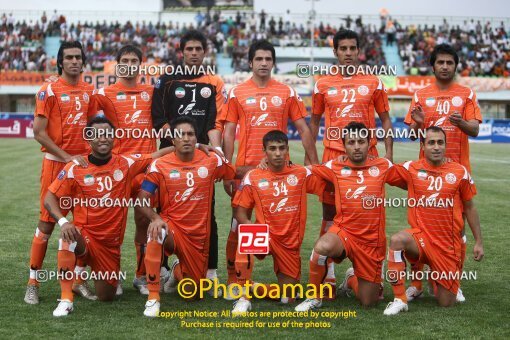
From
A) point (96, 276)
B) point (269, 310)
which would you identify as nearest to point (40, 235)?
point (96, 276)

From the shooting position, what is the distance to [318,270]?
609 cm

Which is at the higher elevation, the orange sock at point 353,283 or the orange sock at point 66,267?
the orange sock at point 66,267

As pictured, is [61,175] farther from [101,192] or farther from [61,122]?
[61,122]

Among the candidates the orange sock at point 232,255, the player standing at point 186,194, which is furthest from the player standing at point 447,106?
the player standing at point 186,194

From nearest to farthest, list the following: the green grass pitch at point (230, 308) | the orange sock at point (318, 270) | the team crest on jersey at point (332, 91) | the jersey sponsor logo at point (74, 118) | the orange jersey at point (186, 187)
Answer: the green grass pitch at point (230, 308) → the orange sock at point (318, 270) → the orange jersey at point (186, 187) → the jersey sponsor logo at point (74, 118) → the team crest on jersey at point (332, 91)

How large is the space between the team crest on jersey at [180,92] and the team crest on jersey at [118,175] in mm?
1062

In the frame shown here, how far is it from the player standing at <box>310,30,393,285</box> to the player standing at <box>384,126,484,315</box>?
512 millimetres

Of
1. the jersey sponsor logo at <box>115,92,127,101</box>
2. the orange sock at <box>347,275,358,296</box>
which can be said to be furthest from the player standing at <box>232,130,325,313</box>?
the jersey sponsor logo at <box>115,92,127,101</box>

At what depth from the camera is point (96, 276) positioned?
6215 millimetres

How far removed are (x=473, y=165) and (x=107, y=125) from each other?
1669 cm

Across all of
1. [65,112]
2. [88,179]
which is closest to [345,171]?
[88,179]

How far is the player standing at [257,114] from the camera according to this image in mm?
6641

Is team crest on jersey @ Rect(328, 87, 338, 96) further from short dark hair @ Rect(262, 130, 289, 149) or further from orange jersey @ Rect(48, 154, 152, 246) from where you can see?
orange jersey @ Rect(48, 154, 152, 246)

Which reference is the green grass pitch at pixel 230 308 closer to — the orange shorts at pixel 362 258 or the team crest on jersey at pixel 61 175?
the orange shorts at pixel 362 258
